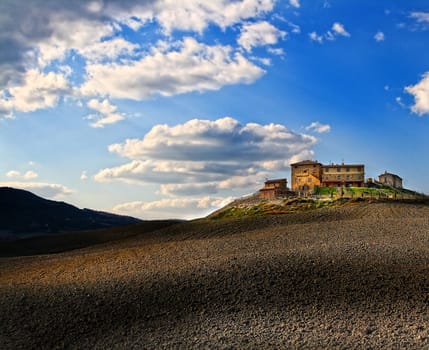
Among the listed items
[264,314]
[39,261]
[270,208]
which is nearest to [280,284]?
[264,314]

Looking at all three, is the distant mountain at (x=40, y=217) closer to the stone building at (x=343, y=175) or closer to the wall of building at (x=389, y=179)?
the stone building at (x=343, y=175)

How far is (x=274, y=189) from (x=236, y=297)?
29392mm

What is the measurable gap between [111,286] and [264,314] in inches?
231

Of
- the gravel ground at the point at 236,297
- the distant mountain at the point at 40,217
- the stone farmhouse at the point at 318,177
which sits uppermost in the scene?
the stone farmhouse at the point at 318,177

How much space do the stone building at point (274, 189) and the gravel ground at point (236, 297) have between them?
18925 millimetres

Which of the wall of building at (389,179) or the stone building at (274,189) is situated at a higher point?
the wall of building at (389,179)

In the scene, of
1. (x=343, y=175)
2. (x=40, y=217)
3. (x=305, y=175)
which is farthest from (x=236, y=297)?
(x=40, y=217)

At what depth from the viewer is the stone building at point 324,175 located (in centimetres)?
4612

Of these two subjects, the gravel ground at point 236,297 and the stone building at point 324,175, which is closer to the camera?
the gravel ground at point 236,297

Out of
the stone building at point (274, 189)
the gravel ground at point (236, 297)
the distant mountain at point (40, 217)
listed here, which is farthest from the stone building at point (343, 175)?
the distant mountain at point (40, 217)

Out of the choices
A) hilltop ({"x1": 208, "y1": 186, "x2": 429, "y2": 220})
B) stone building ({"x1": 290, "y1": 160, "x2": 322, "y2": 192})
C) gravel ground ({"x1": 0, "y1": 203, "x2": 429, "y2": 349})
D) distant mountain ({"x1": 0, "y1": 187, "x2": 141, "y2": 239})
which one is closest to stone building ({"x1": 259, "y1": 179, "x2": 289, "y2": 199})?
stone building ({"x1": 290, "y1": 160, "x2": 322, "y2": 192})

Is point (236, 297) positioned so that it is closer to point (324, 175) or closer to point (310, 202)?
point (310, 202)

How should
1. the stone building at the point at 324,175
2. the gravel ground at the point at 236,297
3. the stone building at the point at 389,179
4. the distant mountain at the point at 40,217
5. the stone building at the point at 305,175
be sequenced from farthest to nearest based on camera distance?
the distant mountain at the point at 40,217 → the stone building at the point at 389,179 → the stone building at the point at 324,175 → the stone building at the point at 305,175 → the gravel ground at the point at 236,297

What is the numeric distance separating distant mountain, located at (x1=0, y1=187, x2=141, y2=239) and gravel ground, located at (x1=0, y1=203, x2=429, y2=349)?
59882 millimetres
